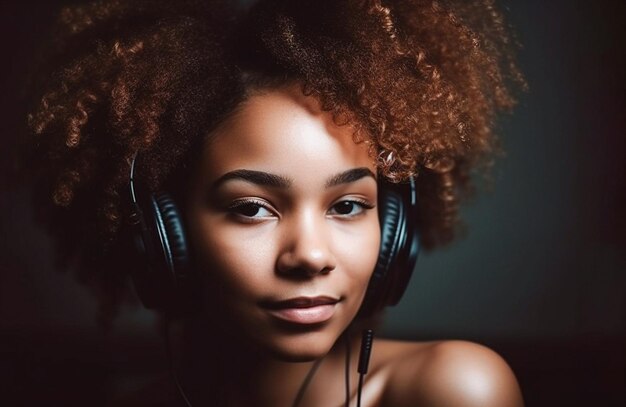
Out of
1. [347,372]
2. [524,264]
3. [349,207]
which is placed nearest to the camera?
[349,207]

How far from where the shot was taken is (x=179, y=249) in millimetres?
1262

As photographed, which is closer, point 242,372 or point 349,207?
point 349,207

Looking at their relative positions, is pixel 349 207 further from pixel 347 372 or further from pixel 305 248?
pixel 347 372

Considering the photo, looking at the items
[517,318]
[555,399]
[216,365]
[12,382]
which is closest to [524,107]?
[517,318]

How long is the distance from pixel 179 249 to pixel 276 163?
0.23 m

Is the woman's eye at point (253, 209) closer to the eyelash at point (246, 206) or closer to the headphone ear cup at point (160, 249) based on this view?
the eyelash at point (246, 206)

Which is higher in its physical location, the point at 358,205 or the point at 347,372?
the point at 358,205

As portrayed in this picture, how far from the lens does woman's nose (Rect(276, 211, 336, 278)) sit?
3.85ft

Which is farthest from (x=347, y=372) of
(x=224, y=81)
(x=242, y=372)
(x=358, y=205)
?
(x=224, y=81)

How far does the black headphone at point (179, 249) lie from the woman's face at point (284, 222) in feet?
0.13

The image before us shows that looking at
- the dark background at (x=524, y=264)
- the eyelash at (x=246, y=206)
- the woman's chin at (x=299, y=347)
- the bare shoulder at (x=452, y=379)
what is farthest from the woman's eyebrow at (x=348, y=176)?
the dark background at (x=524, y=264)

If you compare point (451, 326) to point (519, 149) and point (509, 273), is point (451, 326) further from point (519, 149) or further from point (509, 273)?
point (519, 149)

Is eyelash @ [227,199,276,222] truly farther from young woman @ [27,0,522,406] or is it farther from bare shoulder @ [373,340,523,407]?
bare shoulder @ [373,340,523,407]

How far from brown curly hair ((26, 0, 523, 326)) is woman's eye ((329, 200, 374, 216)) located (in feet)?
0.24
